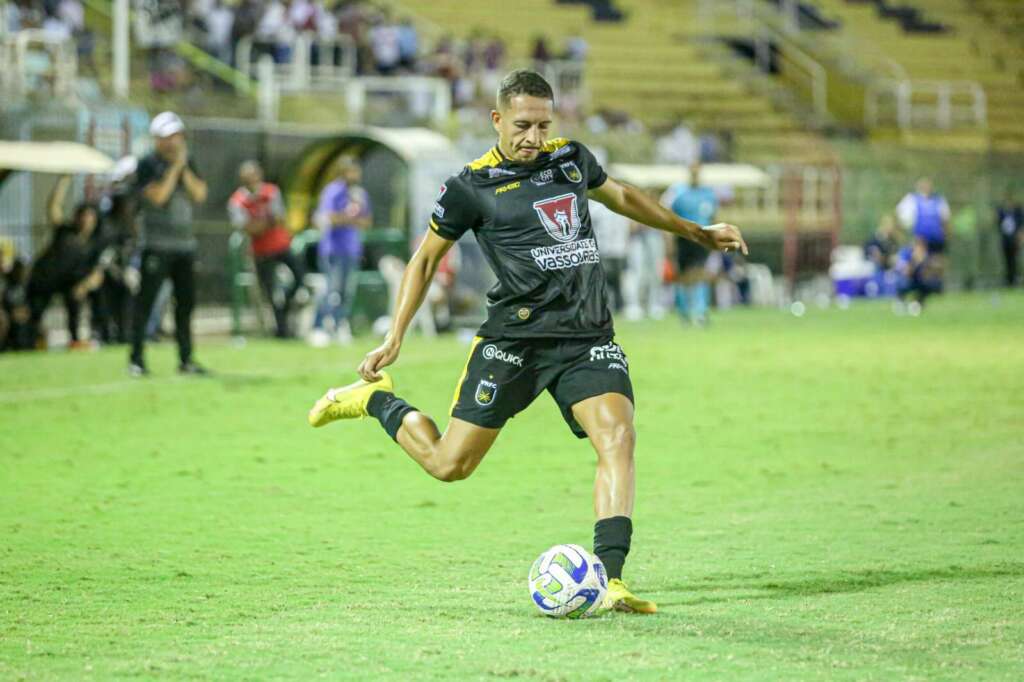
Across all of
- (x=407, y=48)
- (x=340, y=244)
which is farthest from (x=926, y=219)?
(x=340, y=244)

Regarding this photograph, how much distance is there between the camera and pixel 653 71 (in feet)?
132

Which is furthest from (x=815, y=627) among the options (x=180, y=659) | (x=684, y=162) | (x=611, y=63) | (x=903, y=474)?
(x=611, y=63)

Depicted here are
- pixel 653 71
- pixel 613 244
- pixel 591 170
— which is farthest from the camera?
pixel 653 71

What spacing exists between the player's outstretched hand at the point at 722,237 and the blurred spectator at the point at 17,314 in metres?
14.0

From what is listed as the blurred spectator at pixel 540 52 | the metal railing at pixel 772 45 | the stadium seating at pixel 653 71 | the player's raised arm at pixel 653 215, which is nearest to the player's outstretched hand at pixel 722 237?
the player's raised arm at pixel 653 215

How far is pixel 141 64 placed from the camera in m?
28.5

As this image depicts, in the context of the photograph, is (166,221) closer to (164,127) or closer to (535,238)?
(164,127)

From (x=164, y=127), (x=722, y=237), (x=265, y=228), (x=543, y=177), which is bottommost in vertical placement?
(x=265, y=228)

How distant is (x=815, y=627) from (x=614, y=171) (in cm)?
2398

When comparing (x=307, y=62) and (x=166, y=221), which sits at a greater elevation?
(x=307, y=62)

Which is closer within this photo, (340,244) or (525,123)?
(525,123)

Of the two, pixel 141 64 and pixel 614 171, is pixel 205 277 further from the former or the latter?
pixel 614 171

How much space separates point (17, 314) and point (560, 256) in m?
14.6

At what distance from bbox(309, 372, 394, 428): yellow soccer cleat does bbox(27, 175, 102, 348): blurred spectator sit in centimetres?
1252
